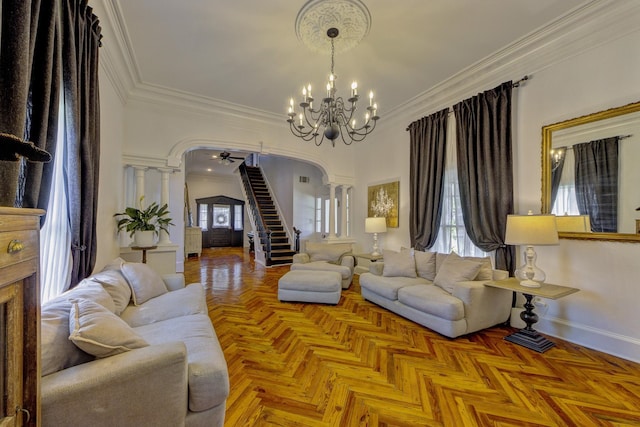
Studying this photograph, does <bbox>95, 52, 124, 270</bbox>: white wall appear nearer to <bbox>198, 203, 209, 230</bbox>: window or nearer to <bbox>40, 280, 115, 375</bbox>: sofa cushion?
<bbox>40, 280, 115, 375</bbox>: sofa cushion

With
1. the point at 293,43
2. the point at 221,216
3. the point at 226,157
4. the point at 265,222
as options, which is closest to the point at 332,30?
the point at 293,43

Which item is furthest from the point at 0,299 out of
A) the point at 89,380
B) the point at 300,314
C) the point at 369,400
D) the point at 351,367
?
the point at 300,314

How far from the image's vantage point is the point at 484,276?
3.05m

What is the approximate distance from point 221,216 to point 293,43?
31.2ft

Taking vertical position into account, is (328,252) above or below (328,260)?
above

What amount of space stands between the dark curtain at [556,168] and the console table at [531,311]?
95 centimetres

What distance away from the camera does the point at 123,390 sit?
1.17m

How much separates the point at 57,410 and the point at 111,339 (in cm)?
30

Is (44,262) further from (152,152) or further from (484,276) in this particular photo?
(484,276)

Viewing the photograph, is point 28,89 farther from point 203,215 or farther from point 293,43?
point 203,215

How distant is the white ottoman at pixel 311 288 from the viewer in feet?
12.1

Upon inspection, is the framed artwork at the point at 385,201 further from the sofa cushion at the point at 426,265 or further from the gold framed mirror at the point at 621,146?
the gold framed mirror at the point at 621,146

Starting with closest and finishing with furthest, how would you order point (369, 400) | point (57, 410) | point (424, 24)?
point (57, 410) → point (369, 400) → point (424, 24)

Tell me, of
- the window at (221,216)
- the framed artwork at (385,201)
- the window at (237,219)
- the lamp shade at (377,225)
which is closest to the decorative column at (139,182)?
the lamp shade at (377,225)
